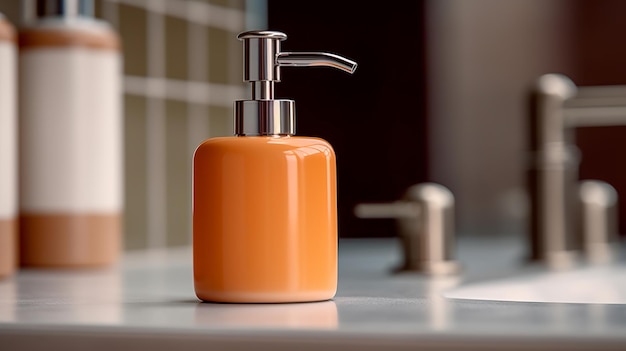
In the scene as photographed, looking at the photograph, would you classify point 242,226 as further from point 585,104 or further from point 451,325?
point 585,104

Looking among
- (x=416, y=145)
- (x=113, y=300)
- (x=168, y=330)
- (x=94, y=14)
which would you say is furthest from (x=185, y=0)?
(x=168, y=330)

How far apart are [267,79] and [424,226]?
40 cm

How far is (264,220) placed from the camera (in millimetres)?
528

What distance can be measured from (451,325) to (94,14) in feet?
2.22

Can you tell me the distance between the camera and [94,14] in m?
1.01

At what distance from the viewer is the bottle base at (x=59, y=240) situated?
86cm

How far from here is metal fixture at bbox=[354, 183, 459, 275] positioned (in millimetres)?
896

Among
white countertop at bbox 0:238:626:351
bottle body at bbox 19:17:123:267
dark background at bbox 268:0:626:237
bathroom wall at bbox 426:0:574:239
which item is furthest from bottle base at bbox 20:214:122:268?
bathroom wall at bbox 426:0:574:239

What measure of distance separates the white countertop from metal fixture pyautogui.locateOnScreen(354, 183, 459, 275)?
7.9 inches

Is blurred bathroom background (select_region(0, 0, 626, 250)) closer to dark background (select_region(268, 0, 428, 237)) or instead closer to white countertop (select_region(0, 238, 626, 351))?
dark background (select_region(268, 0, 428, 237))

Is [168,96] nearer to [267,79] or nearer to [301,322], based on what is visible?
[267,79]

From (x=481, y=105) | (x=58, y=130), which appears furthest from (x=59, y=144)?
(x=481, y=105)

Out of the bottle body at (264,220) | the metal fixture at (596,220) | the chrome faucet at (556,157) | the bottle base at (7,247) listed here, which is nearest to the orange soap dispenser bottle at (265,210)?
the bottle body at (264,220)

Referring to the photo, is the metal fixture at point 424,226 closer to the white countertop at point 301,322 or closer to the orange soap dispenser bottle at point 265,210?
the white countertop at point 301,322
